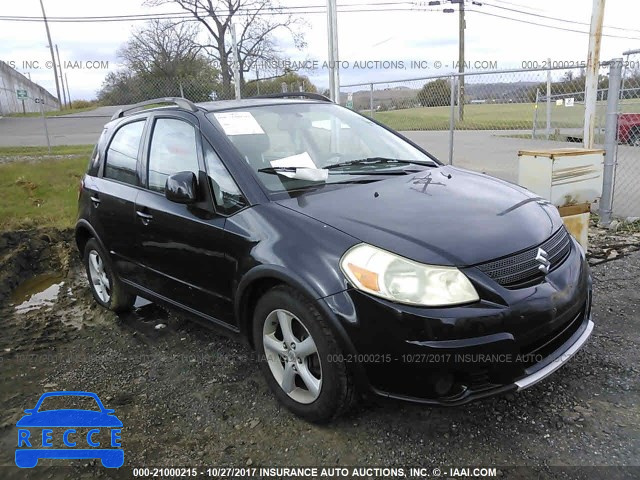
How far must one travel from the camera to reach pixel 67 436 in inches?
111

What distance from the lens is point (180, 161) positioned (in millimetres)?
3428

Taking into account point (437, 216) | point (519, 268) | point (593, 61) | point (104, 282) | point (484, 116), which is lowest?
point (104, 282)

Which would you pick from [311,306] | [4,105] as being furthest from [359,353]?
[4,105]

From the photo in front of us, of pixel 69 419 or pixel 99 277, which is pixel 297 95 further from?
pixel 69 419

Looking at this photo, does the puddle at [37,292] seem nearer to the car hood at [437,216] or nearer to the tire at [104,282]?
the tire at [104,282]

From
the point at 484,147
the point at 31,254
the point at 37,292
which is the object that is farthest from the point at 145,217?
the point at 484,147

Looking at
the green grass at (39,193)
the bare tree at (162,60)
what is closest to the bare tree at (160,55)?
the bare tree at (162,60)

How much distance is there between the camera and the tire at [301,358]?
2465mm

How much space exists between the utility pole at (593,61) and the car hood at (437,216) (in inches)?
161

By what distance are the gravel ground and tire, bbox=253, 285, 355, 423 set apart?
125mm

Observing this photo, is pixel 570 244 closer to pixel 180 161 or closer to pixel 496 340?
pixel 496 340

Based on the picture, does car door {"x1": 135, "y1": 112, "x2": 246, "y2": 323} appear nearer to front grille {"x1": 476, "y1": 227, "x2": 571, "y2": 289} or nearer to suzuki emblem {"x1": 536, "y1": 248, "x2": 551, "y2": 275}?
front grille {"x1": 476, "y1": 227, "x2": 571, "y2": 289}

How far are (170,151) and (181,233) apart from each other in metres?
0.65

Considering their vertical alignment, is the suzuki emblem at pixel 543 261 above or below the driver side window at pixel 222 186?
below
